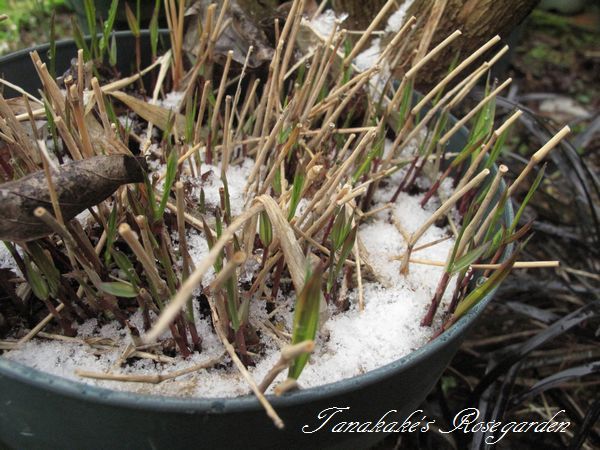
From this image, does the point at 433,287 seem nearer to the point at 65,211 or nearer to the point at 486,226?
the point at 486,226

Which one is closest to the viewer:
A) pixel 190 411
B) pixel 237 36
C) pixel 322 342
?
pixel 190 411

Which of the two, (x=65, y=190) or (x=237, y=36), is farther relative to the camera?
(x=237, y=36)

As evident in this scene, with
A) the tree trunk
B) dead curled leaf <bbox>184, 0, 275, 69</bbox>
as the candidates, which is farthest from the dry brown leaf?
the tree trunk

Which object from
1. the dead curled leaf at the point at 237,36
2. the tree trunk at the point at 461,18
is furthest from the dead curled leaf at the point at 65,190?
the tree trunk at the point at 461,18

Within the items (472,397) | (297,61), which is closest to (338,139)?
(297,61)

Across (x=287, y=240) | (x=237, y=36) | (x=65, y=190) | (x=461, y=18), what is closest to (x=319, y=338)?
(x=287, y=240)

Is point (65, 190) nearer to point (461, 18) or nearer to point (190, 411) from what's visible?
point (190, 411)

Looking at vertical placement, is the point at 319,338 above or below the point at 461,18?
below
